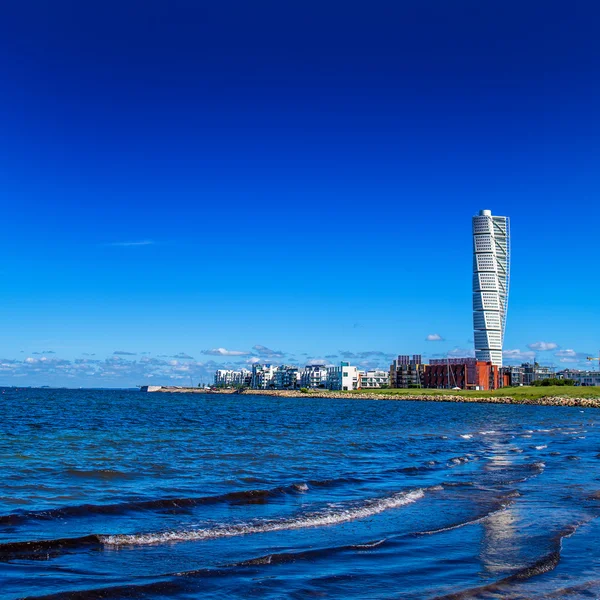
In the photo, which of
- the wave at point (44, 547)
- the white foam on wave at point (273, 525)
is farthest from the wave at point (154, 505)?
the white foam on wave at point (273, 525)

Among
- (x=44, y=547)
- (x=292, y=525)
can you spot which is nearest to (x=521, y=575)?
(x=292, y=525)

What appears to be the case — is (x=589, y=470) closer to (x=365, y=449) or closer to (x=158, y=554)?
(x=365, y=449)

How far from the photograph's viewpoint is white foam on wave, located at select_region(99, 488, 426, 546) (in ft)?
40.7

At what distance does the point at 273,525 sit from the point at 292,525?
0.42m

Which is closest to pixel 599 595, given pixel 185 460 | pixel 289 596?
pixel 289 596

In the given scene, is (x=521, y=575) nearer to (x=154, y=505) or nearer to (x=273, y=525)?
(x=273, y=525)

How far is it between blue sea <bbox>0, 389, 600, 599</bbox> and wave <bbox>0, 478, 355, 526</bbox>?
0.20ft

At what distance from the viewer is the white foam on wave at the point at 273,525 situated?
12398 millimetres

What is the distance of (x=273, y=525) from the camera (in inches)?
556

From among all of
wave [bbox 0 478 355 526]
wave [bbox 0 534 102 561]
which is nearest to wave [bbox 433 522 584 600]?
wave [bbox 0 534 102 561]

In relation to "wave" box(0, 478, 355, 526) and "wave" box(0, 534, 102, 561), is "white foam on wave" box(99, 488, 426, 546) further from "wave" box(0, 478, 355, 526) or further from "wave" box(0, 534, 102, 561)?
"wave" box(0, 478, 355, 526)

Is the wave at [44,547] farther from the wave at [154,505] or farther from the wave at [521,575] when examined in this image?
the wave at [521,575]

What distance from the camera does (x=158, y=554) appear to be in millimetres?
11492

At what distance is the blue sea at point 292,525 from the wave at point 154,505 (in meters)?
0.06
